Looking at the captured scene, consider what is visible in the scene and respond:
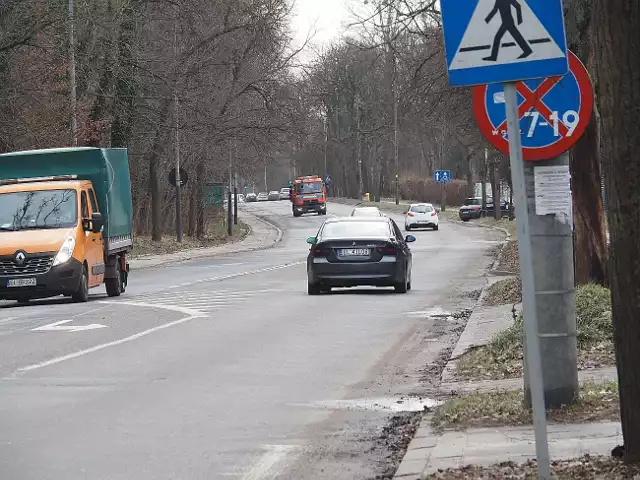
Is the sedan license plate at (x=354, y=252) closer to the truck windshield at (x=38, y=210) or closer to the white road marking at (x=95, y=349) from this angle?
the truck windshield at (x=38, y=210)

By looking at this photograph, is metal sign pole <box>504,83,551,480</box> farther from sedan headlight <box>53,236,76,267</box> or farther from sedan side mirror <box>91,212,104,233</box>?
sedan side mirror <box>91,212,104,233</box>

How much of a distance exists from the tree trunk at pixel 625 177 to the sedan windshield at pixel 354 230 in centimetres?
1841

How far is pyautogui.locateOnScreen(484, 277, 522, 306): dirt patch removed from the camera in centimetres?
2184

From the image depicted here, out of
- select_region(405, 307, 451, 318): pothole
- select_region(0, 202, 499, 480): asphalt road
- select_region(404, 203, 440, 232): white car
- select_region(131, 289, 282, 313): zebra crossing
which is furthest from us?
select_region(404, 203, 440, 232): white car

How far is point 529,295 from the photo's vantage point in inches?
252

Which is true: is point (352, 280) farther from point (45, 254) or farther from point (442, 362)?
point (442, 362)

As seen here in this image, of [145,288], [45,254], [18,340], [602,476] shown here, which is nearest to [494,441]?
[602,476]

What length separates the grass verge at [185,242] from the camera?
53.0 meters

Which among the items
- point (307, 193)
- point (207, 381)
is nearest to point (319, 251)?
point (207, 381)

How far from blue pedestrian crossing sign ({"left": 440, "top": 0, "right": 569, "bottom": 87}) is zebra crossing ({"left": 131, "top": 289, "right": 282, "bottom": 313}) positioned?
15.5 meters

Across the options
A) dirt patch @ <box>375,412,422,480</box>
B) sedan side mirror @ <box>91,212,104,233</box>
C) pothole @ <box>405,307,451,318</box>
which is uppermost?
sedan side mirror @ <box>91,212,104,233</box>

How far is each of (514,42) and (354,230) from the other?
63.4 feet

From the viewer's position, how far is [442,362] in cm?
1455

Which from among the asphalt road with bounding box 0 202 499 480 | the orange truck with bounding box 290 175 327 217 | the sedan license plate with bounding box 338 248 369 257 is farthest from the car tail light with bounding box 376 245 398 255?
the orange truck with bounding box 290 175 327 217
